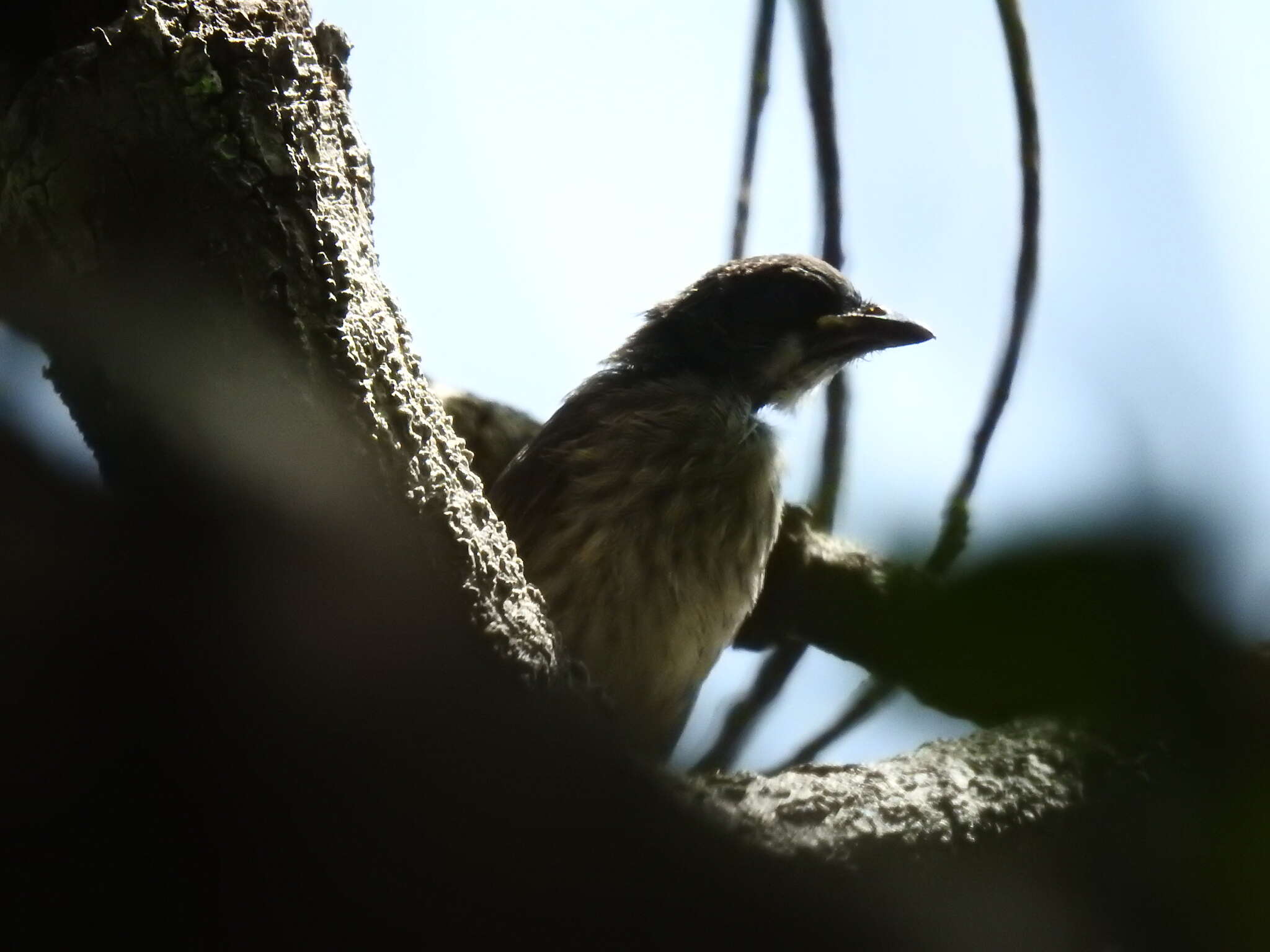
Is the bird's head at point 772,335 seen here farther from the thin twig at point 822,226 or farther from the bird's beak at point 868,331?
the thin twig at point 822,226

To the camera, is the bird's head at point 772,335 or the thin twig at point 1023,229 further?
the bird's head at point 772,335

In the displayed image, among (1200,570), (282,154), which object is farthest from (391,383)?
(1200,570)

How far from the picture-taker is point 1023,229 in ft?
14.0

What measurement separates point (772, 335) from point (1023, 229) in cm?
85

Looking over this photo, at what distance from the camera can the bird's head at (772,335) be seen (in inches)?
174

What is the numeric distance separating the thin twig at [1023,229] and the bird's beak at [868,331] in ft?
0.85

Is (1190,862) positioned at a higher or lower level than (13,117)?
lower

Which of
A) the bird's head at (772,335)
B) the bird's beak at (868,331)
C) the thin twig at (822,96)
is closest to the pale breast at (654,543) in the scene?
the bird's head at (772,335)

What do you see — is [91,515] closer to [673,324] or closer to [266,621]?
[266,621]

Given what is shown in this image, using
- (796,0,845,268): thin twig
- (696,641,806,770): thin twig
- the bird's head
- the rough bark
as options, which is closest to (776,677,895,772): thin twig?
(696,641,806,770): thin twig

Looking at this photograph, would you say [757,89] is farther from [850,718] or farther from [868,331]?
[850,718]

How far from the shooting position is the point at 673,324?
4.57 m

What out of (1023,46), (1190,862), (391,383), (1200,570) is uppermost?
(1023,46)

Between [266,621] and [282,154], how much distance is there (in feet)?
2.04
